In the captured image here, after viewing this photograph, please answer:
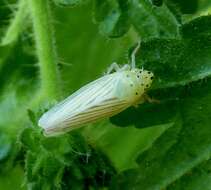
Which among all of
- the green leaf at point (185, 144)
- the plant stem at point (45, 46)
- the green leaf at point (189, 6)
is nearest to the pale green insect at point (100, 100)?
the plant stem at point (45, 46)

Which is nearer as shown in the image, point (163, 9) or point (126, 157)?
point (163, 9)

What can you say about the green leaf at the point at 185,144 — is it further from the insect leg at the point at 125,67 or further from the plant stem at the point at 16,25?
the plant stem at the point at 16,25

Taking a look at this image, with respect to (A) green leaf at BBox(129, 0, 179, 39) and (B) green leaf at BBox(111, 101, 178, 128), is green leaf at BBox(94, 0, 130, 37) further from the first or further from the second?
(B) green leaf at BBox(111, 101, 178, 128)

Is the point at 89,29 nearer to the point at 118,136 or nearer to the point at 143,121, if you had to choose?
the point at 118,136

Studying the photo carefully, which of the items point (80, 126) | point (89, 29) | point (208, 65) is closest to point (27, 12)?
point (89, 29)

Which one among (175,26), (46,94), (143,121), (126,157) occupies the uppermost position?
(175,26)

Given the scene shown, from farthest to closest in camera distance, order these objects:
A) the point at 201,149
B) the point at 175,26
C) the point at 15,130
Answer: the point at 15,130 < the point at 201,149 < the point at 175,26

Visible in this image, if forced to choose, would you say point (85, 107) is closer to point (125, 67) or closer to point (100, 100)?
point (100, 100)
